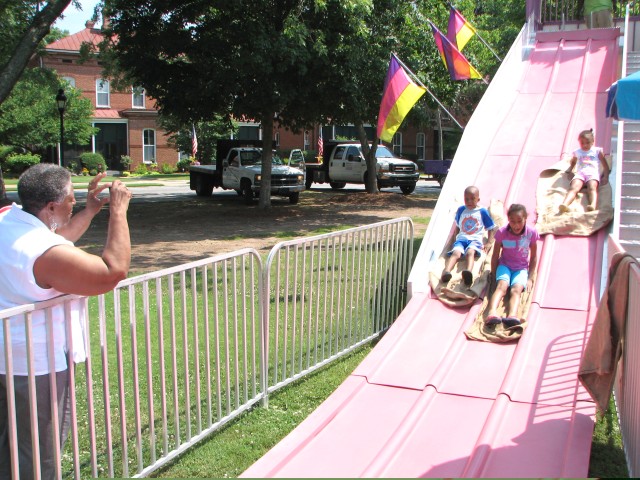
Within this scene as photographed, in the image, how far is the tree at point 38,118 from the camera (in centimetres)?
3966

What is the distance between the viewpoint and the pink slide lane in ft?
15.0

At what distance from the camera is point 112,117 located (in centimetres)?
4856

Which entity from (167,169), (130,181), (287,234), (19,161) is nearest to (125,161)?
(167,169)

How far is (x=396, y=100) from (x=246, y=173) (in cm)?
1420

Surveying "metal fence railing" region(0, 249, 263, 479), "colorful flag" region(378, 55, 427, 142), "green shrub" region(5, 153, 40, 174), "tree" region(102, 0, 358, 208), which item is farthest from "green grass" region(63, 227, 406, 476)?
"green shrub" region(5, 153, 40, 174)

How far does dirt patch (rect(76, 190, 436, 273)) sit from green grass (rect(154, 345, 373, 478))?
6016 millimetres

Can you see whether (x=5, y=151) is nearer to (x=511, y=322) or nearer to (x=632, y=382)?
(x=511, y=322)

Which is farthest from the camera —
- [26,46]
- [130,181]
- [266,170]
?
[130,181]

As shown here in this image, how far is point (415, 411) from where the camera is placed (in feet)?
17.6

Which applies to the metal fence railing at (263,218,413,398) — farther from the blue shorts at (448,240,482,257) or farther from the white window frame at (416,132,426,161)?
the white window frame at (416,132,426,161)

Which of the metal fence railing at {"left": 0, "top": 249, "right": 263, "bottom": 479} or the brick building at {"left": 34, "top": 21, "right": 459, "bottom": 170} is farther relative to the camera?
the brick building at {"left": 34, "top": 21, "right": 459, "bottom": 170}

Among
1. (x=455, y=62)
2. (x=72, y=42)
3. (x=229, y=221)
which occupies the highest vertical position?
(x=72, y=42)

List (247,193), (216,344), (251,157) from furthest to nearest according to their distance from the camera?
(251,157) < (247,193) < (216,344)

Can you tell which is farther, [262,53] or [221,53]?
[221,53]
